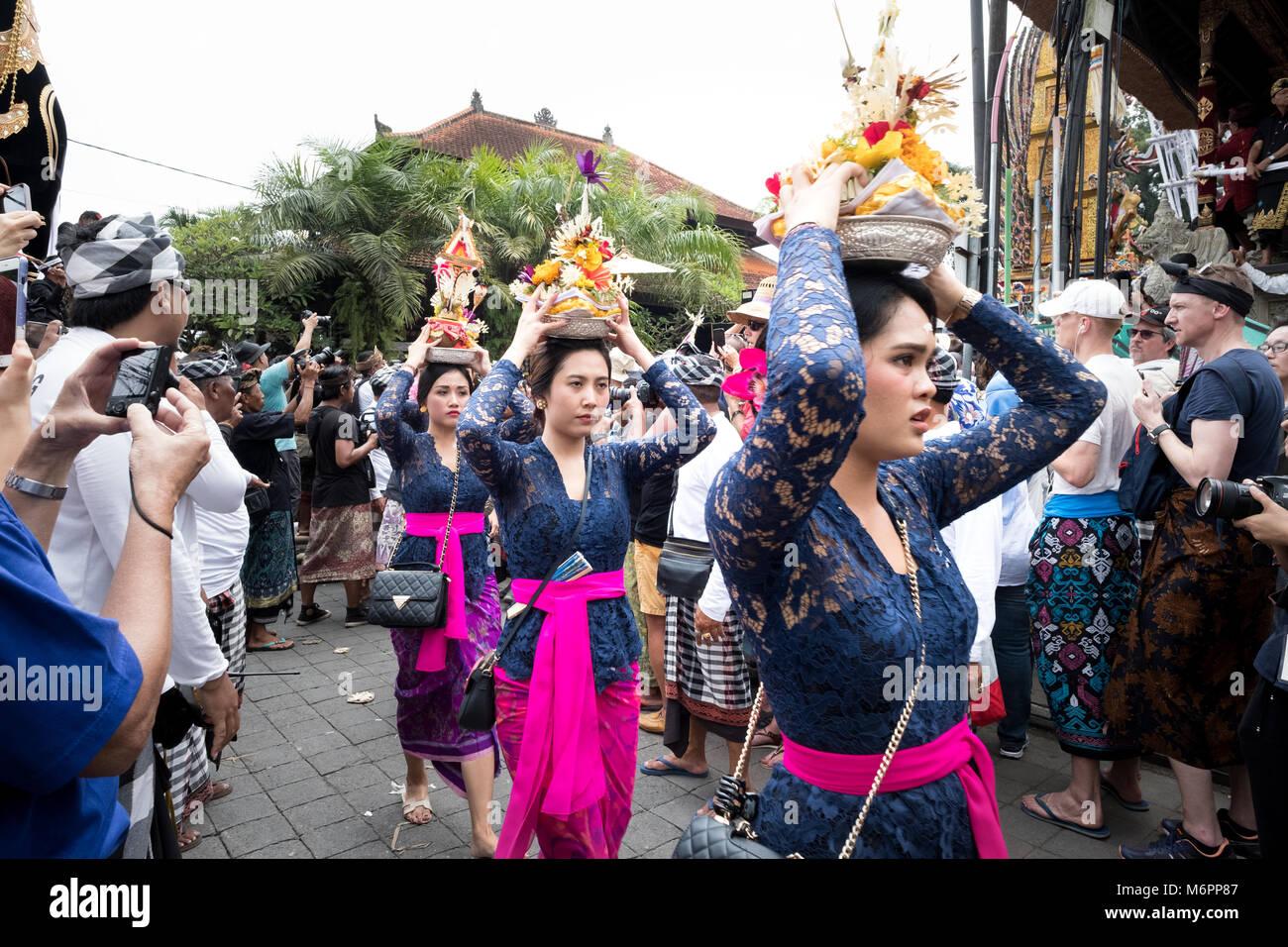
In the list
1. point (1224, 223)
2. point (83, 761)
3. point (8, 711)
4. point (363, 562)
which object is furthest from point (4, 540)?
point (1224, 223)

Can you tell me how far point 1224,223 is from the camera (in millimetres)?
9117

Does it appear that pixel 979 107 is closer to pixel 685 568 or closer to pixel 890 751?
pixel 685 568

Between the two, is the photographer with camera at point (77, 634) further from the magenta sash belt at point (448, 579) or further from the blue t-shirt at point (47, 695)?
the magenta sash belt at point (448, 579)

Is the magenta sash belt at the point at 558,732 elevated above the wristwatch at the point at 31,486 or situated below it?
below

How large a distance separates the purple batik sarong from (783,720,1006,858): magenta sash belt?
92.7 inches

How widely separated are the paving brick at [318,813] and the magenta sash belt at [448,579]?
2.92 feet

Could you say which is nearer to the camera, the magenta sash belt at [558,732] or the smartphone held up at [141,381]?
the smartphone held up at [141,381]

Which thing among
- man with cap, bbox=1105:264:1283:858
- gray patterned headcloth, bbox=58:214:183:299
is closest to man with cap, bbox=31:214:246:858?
gray patterned headcloth, bbox=58:214:183:299

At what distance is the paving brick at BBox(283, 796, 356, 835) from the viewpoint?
3.61 meters

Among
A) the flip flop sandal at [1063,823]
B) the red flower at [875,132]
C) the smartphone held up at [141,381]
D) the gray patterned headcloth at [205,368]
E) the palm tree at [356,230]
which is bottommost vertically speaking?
the flip flop sandal at [1063,823]

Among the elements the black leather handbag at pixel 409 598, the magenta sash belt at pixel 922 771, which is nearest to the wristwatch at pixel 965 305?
the magenta sash belt at pixel 922 771

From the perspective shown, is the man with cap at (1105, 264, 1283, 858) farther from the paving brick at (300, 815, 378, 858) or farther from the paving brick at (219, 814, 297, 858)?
the paving brick at (219, 814, 297, 858)

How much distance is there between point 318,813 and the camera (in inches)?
146

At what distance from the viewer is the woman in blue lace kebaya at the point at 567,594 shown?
2.69 m
